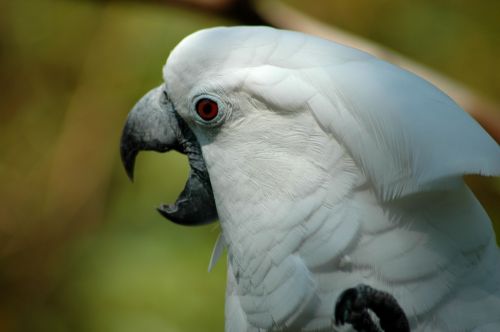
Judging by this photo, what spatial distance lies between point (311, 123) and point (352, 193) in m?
0.17

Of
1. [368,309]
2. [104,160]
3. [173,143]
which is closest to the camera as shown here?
[368,309]

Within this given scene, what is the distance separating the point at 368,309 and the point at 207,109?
0.56 m

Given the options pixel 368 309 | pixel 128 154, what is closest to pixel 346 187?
pixel 368 309

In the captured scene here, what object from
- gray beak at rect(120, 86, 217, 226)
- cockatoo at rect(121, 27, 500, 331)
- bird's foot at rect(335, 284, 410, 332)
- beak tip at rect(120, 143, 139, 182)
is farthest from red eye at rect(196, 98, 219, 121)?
bird's foot at rect(335, 284, 410, 332)

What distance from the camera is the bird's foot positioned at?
4.47 feet

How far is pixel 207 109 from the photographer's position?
1.55m

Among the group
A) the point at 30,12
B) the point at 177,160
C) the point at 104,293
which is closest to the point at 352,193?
the point at 177,160

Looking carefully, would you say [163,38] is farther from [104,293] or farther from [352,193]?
[352,193]

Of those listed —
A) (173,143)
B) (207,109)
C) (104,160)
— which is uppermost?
(207,109)

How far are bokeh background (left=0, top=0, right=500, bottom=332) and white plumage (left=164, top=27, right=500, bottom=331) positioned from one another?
6.00 ft

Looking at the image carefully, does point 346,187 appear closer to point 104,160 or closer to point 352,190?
point 352,190

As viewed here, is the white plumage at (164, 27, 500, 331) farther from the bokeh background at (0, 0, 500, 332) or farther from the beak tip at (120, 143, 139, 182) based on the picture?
the bokeh background at (0, 0, 500, 332)

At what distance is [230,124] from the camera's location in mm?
1523

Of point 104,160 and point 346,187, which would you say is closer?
point 346,187
